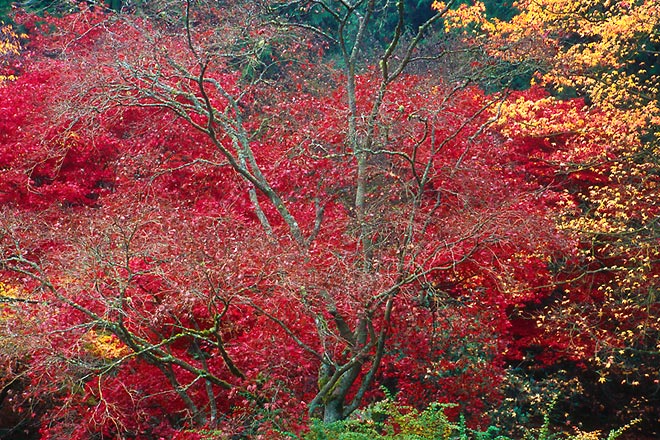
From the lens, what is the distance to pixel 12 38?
18.2 metres

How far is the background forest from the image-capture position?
655cm

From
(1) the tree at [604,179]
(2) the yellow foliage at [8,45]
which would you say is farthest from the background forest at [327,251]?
(2) the yellow foliage at [8,45]

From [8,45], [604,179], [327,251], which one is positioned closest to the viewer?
[327,251]

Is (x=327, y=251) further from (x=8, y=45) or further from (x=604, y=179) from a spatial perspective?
(x=8, y=45)

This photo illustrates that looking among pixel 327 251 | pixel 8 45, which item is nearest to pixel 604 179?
pixel 327 251

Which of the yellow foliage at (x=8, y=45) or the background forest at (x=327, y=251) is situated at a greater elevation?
the background forest at (x=327, y=251)

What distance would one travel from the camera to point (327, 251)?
733 centimetres

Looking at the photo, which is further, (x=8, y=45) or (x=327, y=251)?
(x=8, y=45)

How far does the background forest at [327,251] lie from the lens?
21.5 ft

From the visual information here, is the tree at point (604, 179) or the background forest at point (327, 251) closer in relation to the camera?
the background forest at point (327, 251)

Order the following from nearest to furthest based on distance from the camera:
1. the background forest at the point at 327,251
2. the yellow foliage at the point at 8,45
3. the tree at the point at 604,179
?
the background forest at the point at 327,251, the tree at the point at 604,179, the yellow foliage at the point at 8,45

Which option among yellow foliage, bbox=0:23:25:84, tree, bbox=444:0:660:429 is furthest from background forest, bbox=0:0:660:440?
yellow foliage, bbox=0:23:25:84

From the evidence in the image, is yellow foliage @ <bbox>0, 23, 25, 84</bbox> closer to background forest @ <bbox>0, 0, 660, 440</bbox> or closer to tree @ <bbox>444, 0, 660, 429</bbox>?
background forest @ <bbox>0, 0, 660, 440</bbox>

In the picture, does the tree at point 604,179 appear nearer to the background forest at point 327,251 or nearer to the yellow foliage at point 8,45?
the background forest at point 327,251
